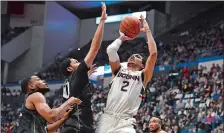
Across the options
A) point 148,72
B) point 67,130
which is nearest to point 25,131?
point 67,130

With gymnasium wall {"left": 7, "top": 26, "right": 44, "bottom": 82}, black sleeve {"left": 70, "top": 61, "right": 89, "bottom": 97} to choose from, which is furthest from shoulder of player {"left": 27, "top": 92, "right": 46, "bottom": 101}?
gymnasium wall {"left": 7, "top": 26, "right": 44, "bottom": 82}

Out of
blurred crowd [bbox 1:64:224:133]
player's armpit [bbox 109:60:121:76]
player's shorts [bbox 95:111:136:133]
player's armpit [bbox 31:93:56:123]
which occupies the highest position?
player's armpit [bbox 109:60:121:76]

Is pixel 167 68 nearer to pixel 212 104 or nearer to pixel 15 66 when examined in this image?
pixel 212 104

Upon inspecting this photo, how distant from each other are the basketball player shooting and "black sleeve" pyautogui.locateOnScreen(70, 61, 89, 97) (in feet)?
1.05

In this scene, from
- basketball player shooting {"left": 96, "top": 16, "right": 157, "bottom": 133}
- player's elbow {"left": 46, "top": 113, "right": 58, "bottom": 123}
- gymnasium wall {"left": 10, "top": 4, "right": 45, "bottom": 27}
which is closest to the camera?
player's elbow {"left": 46, "top": 113, "right": 58, "bottom": 123}

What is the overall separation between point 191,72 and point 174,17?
869 centimetres

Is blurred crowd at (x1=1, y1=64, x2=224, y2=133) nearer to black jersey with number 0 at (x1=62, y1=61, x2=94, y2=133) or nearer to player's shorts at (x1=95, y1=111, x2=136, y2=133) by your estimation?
player's shorts at (x1=95, y1=111, x2=136, y2=133)

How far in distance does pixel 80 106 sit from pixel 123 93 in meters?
0.48

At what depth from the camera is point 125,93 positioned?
4.98m

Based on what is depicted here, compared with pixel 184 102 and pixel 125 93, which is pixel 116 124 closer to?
pixel 125 93

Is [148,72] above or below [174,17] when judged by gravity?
below

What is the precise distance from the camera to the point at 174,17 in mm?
29531

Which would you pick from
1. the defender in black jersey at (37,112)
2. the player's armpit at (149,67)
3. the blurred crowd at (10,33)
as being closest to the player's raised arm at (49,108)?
the defender in black jersey at (37,112)

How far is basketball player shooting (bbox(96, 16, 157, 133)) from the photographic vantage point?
493 cm
